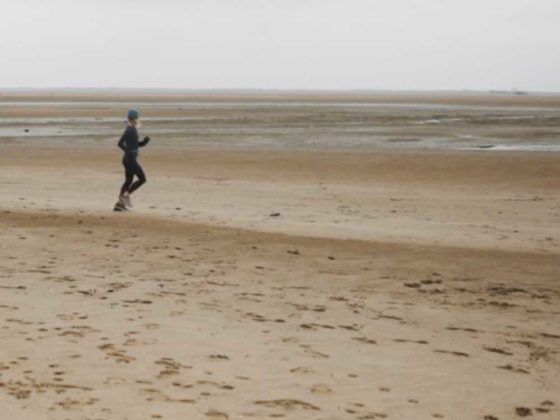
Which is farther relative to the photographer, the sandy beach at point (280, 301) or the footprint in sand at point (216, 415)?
the sandy beach at point (280, 301)

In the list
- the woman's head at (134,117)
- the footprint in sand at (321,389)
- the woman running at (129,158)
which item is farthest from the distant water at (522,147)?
the footprint in sand at (321,389)

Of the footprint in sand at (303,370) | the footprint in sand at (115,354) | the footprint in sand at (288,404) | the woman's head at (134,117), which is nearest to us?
the footprint in sand at (288,404)

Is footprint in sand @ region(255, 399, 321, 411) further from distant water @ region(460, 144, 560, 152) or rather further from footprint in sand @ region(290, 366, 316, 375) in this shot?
distant water @ region(460, 144, 560, 152)

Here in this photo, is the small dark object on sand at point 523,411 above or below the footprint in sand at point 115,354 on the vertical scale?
below

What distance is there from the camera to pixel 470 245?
40.9 ft

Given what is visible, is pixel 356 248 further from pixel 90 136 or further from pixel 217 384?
pixel 90 136

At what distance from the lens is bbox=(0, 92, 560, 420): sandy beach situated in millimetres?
5691

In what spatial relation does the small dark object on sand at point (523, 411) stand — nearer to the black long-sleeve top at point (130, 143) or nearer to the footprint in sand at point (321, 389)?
the footprint in sand at point (321, 389)

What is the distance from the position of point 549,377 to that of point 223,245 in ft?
20.5

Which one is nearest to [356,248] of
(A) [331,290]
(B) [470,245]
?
(B) [470,245]

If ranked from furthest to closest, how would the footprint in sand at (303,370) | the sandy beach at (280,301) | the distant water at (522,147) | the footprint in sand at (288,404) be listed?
the distant water at (522,147)
the footprint in sand at (303,370)
the sandy beach at (280,301)
the footprint in sand at (288,404)

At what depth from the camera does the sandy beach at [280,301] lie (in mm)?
5691

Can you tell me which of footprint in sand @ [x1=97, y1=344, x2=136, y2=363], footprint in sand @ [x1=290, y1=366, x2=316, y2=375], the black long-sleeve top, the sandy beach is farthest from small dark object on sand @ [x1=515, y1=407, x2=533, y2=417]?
the black long-sleeve top

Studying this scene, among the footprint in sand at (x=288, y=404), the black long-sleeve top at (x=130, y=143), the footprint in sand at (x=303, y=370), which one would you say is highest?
the black long-sleeve top at (x=130, y=143)
